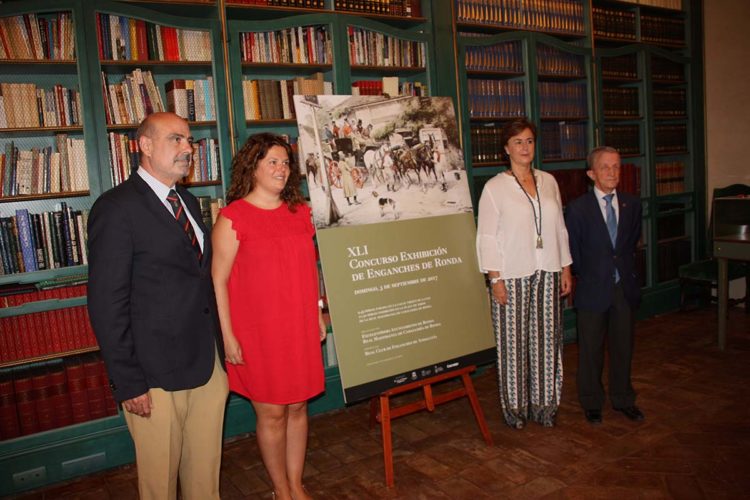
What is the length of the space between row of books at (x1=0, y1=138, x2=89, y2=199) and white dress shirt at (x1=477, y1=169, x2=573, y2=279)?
7.64 feet

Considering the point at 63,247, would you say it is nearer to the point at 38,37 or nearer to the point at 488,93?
the point at 38,37

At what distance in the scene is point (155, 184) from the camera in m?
2.12

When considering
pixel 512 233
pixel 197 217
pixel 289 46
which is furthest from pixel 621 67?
pixel 197 217

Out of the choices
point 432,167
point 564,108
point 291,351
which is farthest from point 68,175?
point 564,108

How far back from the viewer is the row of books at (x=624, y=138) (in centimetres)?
559

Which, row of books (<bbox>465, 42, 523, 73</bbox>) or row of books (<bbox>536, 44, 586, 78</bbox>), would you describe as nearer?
row of books (<bbox>465, 42, 523, 73</bbox>)

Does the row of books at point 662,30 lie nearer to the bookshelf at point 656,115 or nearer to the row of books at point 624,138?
the bookshelf at point 656,115

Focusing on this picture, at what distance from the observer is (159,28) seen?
354 centimetres

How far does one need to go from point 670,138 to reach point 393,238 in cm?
449

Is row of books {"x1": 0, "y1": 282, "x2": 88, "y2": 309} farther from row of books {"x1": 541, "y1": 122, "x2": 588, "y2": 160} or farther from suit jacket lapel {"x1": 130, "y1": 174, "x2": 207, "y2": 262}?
row of books {"x1": 541, "y1": 122, "x2": 588, "y2": 160}

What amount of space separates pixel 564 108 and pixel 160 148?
4136 mm

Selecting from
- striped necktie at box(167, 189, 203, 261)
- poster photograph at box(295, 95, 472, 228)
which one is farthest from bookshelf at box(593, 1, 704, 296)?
striped necktie at box(167, 189, 203, 261)

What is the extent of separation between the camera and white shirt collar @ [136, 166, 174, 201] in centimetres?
211

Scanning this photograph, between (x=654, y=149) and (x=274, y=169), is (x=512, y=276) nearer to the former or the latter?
(x=274, y=169)
